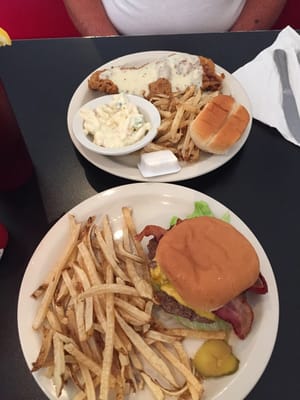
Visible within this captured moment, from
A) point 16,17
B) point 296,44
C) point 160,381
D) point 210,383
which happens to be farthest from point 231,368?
point 16,17

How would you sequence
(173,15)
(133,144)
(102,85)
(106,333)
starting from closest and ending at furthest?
1. (106,333)
2. (133,144)
3. (102,85)
4. (173,15)

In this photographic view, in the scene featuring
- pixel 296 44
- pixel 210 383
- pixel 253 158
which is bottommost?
pixel 210 383

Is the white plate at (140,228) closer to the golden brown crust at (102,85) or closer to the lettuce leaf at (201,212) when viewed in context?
the lettuce leaf at (201,212)

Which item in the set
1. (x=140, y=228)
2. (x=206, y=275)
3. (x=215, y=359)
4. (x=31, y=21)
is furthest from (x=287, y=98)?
(x=31, y=21)

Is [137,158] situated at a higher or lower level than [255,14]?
lower

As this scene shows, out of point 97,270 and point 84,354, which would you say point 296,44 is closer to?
point 97,270

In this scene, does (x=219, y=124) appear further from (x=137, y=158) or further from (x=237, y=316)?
(x=237, y=316)

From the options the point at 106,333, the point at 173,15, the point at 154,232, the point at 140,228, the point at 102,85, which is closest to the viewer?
the point at 106,333
